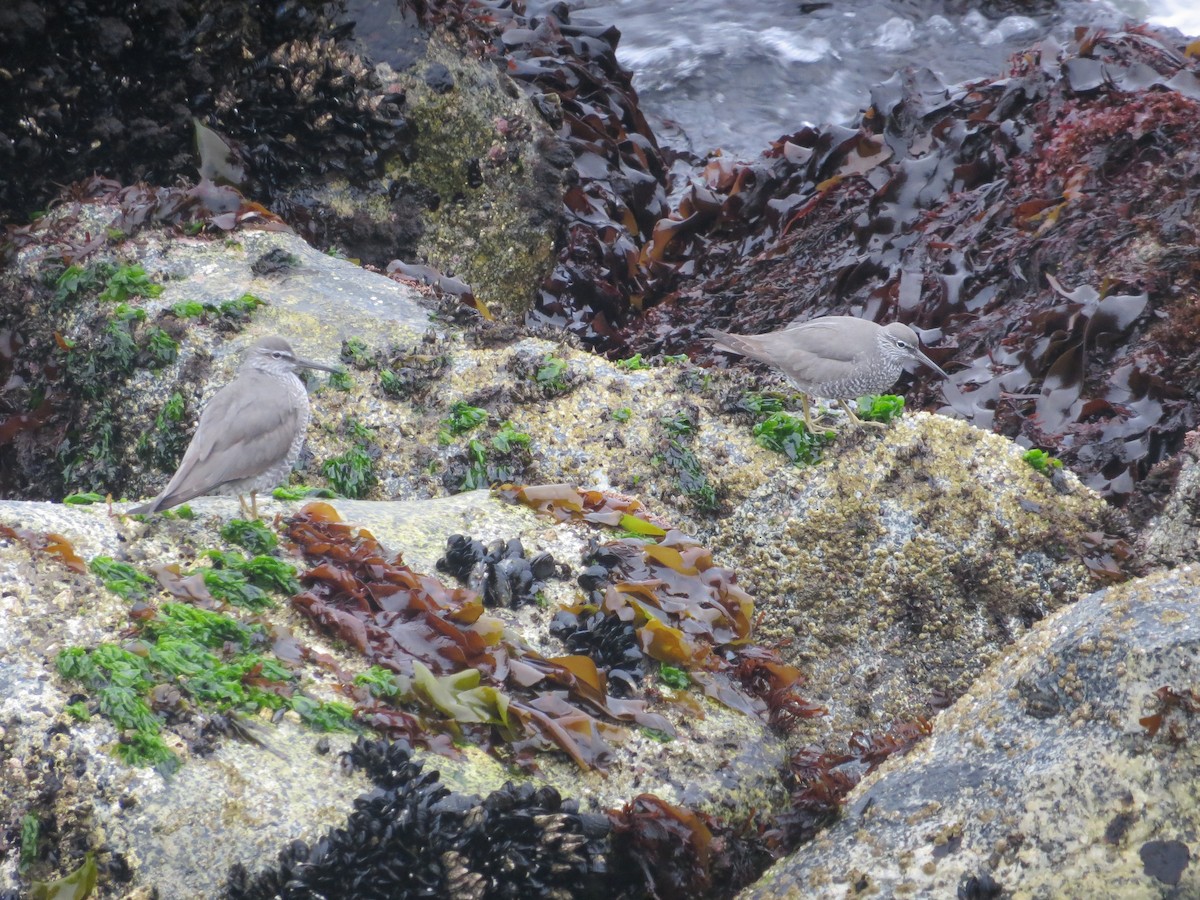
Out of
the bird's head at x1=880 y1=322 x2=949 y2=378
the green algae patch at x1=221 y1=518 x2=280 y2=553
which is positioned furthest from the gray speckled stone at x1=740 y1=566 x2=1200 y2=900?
the bird's head at x1=880 y1=322 x2=949 y2=378

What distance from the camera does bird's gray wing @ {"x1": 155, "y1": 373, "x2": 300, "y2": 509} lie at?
3627mm

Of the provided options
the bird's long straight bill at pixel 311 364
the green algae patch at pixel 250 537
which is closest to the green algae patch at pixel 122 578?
the green algae patch at pixel 250 537

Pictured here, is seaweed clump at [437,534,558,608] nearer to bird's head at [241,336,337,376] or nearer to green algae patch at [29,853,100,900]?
bird's head at [241,336,337,376]

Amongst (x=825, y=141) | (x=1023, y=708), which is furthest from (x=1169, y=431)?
(x=825, y=141)

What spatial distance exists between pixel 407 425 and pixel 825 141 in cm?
368

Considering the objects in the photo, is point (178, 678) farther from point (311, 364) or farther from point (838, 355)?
point (838, 355)

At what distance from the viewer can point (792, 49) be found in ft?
34.7

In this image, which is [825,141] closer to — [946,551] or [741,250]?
[741,250]

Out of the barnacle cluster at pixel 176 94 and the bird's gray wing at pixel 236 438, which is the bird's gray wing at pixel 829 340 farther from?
the barnacle cluster at pixel 176 94

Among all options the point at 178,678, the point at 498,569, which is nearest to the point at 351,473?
the point at 498,569

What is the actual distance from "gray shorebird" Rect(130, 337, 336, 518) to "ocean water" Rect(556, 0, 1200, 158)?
591cm

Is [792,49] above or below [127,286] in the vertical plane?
below

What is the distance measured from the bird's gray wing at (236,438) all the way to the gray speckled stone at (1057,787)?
213 centimetres

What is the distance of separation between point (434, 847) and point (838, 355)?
2.96 meters
